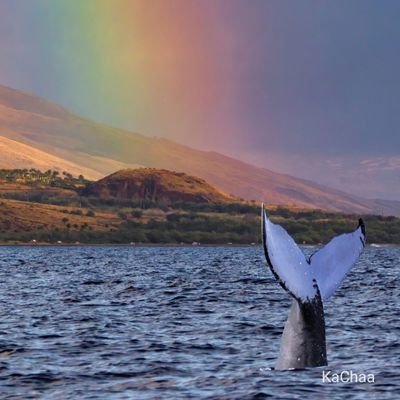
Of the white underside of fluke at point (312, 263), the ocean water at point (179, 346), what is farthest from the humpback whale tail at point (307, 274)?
the ocean water at point (179, 346)

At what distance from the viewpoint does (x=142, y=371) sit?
2902cm

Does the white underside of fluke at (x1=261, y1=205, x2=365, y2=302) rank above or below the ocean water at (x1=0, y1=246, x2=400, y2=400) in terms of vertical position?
above

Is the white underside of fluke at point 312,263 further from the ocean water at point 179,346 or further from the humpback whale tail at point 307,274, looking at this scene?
the ocean water at point 179,346

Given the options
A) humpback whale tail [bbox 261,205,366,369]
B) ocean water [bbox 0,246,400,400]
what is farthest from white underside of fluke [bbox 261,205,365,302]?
ocean water [bbox 0,246,400,400]

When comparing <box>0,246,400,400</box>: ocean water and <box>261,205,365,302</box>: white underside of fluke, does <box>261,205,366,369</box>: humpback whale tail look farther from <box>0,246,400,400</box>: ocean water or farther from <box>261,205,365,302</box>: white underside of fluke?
<box>0,246,400,400</box>: ocean water

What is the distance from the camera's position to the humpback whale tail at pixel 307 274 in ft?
69.2

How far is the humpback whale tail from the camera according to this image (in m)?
21.1

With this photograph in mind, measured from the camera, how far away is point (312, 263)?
22469 millimetres

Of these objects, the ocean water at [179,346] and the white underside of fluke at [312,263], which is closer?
the white underside of fluke at [312,263]

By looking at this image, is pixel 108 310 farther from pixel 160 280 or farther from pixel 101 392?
pixel 160 280

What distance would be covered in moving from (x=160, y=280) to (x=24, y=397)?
189 ft

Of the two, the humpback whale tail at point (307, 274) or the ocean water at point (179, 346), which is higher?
the humpback whale tail at point (307, 274)

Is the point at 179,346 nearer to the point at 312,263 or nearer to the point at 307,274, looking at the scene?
the point at 312,263

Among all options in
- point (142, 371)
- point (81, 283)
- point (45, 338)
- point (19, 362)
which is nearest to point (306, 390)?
point (142, 371)
